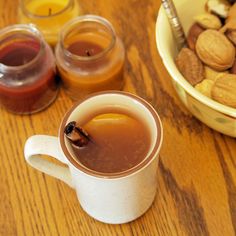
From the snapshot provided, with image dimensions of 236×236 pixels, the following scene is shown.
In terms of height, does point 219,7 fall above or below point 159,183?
above

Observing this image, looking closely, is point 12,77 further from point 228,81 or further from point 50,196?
point 228,81

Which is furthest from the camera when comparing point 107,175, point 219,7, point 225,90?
point 219,7

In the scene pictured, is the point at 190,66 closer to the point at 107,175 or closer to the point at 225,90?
the point at 225,90

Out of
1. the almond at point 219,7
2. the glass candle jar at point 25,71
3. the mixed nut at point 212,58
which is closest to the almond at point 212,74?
the mixed nut at point 212,58

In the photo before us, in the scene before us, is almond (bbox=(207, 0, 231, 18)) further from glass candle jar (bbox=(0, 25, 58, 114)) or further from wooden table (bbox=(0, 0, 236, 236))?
glass candle jar (bbox=(0, 25, 58, 114))

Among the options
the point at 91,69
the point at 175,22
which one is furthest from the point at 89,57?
the point at 175,22
